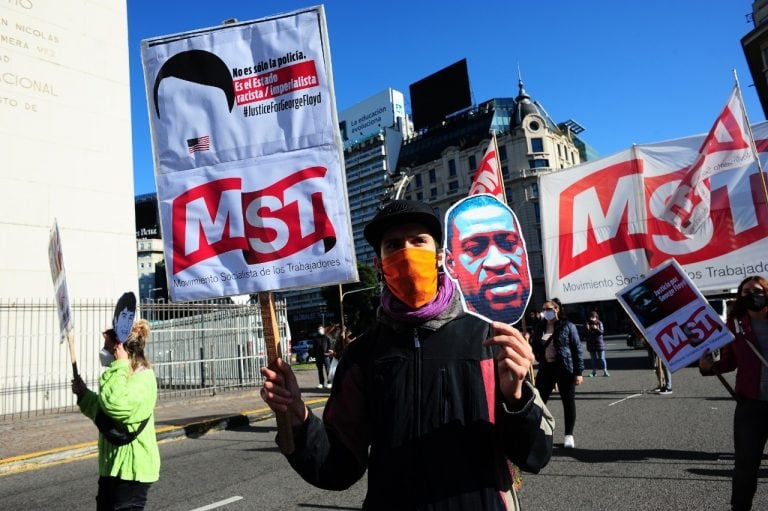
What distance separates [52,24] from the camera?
1464 cm

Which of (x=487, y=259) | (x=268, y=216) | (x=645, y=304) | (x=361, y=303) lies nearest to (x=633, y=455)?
(x=645, y=304)

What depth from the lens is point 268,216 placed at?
85.4 inches

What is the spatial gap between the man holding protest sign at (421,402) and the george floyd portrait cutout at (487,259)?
0.19 meters

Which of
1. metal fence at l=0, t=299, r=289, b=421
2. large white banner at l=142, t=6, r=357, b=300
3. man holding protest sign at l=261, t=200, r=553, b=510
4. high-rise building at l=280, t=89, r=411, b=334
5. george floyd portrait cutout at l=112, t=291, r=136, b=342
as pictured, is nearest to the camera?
man holding protest sign at l=261, t=200, r=553, b=510

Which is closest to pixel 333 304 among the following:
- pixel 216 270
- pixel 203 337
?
pixel 203 337

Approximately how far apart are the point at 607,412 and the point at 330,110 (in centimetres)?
915

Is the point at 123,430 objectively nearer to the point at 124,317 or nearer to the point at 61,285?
the point at 124,317

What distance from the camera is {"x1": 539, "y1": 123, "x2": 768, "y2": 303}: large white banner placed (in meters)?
6.27

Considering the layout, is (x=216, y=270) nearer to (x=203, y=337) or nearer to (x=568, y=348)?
(x=568, y=348)

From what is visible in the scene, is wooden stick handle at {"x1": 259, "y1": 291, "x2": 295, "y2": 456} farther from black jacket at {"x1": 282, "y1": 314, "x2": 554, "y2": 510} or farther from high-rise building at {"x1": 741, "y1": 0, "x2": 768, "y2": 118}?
high-rise building at {"x1": 741, "y1": 0, "x2": 768, "y2": 118}

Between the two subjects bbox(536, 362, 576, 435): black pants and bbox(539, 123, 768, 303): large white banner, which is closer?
A: bbox(539, 123, 768, 303): large white banner

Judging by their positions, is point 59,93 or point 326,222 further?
point 59,93

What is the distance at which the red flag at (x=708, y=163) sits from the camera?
6.30 metres

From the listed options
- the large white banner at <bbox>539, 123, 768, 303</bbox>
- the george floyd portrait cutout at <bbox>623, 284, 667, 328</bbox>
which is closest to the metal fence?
the large white banner at <bbox>539, 123, 768, 303</bbox>
